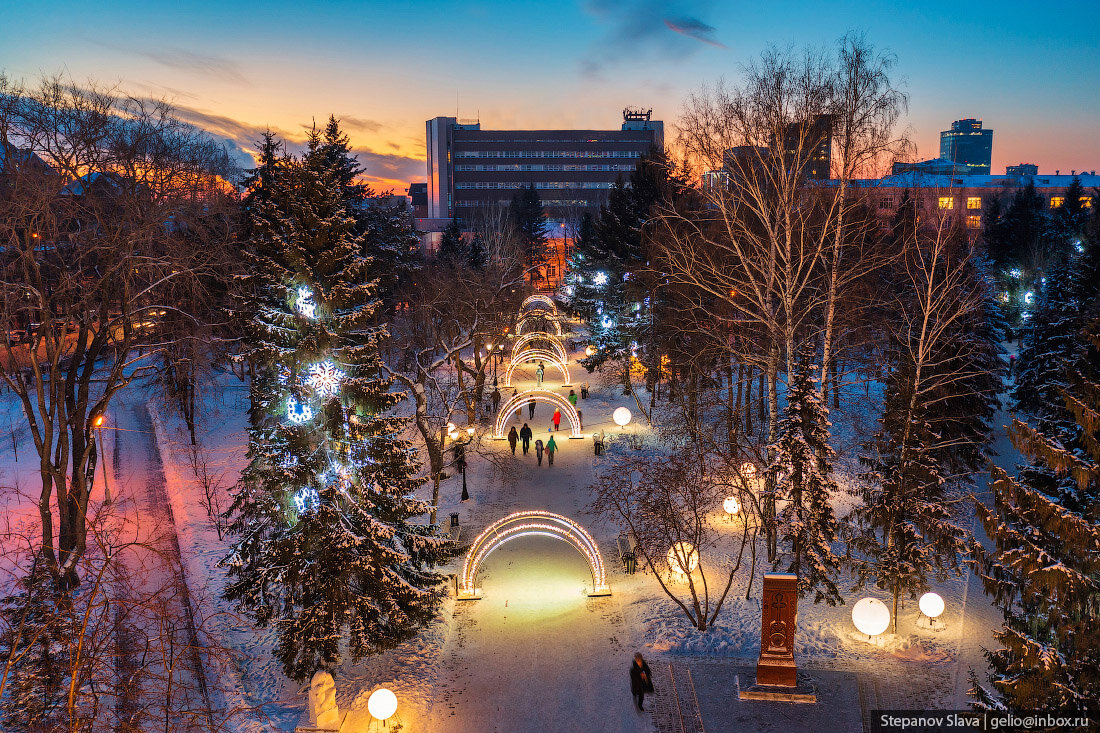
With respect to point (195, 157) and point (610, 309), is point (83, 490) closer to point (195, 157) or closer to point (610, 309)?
point (195, 157)

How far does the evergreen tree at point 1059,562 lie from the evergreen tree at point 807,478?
4.95 meters

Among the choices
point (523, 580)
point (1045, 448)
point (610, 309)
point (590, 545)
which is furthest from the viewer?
point (610, 309)

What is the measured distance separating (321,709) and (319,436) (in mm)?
4671

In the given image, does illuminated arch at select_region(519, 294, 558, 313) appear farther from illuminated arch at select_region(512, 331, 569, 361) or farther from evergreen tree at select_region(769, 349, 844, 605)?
evergreen tree at select_region(769, 349, 844, 605)

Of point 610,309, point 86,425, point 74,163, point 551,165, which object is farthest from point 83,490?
point 551,165

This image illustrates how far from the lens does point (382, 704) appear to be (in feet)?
36.1

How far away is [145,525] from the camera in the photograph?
1983 centimetres

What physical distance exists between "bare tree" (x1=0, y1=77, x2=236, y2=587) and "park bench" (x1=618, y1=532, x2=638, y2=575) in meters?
12.0

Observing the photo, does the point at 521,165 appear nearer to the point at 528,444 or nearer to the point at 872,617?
the point at 528,444

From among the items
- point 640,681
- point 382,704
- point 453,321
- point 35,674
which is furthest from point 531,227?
point 35,674

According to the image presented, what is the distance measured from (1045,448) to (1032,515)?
132 centimetres

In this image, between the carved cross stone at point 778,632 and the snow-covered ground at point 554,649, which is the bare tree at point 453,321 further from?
the carved cross stone at point 778,632

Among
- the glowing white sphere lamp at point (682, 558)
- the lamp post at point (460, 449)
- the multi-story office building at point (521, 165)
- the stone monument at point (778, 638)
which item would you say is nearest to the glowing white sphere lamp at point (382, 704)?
the stone monument at point (778, 638)

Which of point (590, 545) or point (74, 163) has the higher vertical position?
point (74, 163)
